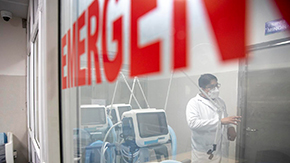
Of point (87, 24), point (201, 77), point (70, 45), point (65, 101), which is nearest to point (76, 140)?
point (65, 101)

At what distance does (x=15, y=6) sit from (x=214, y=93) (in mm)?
3237

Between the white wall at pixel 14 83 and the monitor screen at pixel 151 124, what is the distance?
3295 millimetres

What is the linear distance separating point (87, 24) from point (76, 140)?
616mm

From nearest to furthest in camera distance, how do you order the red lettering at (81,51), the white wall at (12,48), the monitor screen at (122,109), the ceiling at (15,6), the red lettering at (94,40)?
the monitor screen at (122,109) < the red lettering at (94,40) < the red lettering at (81,51) < the ceiling at (15,6) < the white wall at (12,48)

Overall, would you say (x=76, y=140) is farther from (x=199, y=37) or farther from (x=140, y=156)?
(x=199, y=37)

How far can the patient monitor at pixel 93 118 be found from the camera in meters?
0.68

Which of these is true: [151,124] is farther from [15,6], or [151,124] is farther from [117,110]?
[15,6]

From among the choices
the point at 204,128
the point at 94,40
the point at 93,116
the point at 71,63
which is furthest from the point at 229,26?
the point at 71,63

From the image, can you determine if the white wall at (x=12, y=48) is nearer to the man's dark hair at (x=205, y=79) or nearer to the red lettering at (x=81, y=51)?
the red lettering at (x=81, y=51)

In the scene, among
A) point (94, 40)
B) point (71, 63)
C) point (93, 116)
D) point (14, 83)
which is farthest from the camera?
point (14, 83)

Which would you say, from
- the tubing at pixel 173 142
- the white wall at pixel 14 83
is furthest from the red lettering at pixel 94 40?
the white wall at pixel 14 83

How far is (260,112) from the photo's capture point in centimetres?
21

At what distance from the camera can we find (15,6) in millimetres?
2553

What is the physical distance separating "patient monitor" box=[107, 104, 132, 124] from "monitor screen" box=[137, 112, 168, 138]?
62 millimetres
